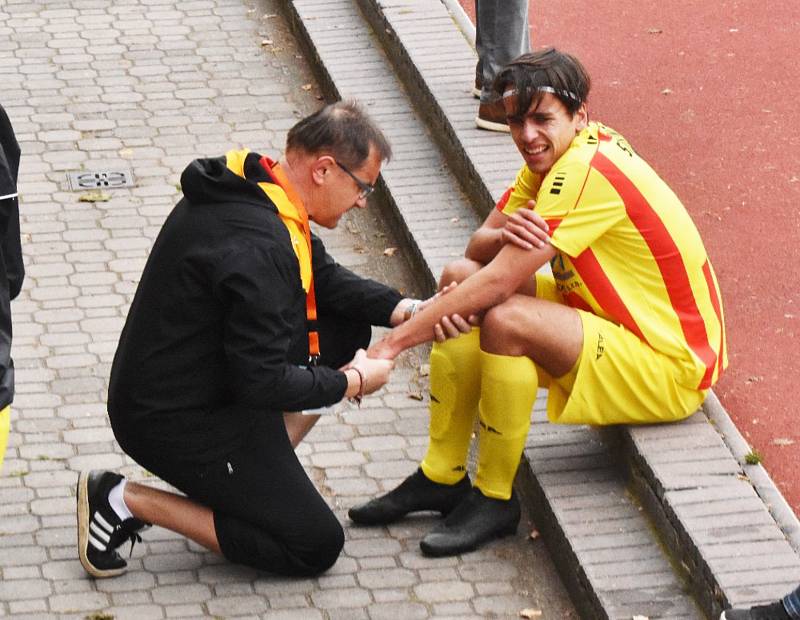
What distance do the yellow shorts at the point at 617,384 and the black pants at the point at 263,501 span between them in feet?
2.86

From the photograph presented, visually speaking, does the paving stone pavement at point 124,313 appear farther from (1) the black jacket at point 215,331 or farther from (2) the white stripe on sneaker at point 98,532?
(1) the black jacket at point 215,331

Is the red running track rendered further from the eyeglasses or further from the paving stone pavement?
the eyeglasses

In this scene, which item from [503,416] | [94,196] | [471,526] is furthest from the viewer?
[94,196]

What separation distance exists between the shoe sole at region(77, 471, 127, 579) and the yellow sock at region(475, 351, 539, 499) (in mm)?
1261

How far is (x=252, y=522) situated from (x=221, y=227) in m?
0.99

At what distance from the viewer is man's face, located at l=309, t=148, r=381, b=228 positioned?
4844 millimetres

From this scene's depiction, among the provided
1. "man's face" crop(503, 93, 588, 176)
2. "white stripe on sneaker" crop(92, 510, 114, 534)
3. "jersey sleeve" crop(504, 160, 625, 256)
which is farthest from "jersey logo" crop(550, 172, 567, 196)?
"white stripe on sneaker" crop(92, 510, 114, 534)

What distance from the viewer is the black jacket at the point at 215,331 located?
4699 mm

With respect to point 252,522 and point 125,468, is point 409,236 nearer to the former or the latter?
point 125,468

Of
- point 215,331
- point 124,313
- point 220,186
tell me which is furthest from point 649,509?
point 124,313

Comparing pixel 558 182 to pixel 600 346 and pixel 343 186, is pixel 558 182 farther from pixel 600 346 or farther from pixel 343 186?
pixel 343 186

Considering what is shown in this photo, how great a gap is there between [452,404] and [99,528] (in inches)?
48.4

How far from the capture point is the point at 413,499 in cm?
548

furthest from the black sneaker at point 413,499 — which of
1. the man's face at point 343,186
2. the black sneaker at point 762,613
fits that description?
the black sneaker at point 762,613
